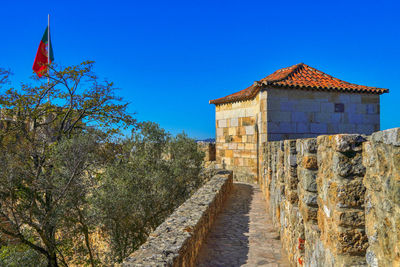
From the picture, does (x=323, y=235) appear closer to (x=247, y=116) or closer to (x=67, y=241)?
(x=67, y=241)

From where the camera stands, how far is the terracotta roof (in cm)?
1237

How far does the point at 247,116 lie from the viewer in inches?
561

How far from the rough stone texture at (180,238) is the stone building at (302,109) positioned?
20.4ft

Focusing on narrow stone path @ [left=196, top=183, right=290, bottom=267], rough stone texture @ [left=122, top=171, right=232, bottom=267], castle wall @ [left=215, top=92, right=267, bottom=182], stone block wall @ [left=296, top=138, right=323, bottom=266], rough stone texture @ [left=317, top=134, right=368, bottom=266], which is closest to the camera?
rough stone texture @ [left=317, top=134, right=368, bottom=266]

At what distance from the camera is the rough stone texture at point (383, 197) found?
1.41 m

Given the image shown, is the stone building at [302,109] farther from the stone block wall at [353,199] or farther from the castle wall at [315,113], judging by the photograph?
the stone block wall at [353,199]

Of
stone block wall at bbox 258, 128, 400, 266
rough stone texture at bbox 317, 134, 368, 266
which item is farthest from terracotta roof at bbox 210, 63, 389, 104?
rough stone texture at bbox 317, 134, 368, 266

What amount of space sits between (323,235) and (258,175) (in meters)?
11.0

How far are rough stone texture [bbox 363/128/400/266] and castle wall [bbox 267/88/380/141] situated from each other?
1071 cm

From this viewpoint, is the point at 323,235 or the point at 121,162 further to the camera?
the point at 121,162

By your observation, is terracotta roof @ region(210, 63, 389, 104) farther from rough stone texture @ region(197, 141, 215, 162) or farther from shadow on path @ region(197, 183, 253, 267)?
shadow on path @ region(197, 183, 253, 267)

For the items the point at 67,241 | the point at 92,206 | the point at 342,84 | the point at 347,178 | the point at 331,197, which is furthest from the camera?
the point at 342,84

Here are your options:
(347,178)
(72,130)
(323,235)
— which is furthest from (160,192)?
(347,178)

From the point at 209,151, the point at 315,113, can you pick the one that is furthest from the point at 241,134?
the point at 209,151
